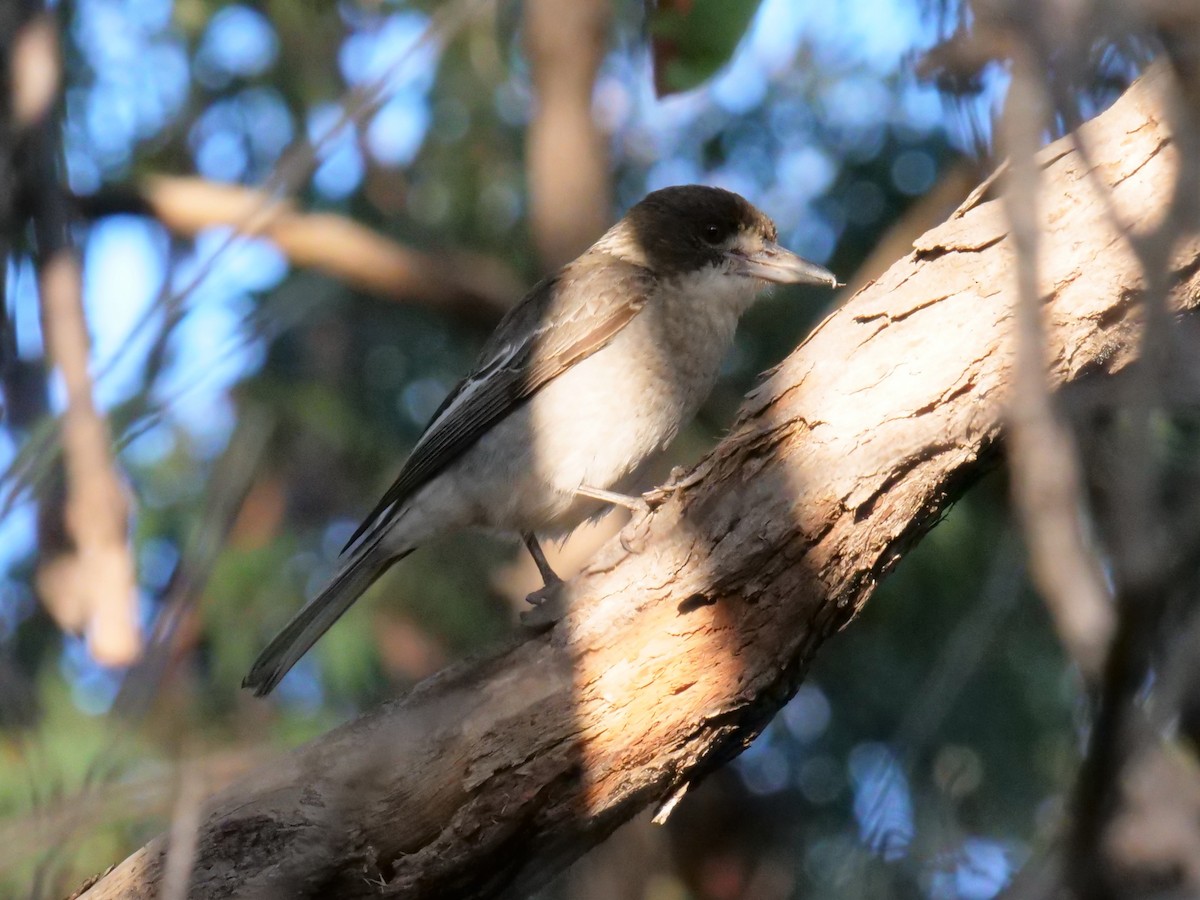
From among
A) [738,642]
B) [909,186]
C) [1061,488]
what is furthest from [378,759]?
[909,186]

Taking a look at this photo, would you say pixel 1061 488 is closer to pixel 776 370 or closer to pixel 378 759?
pixel 776 370

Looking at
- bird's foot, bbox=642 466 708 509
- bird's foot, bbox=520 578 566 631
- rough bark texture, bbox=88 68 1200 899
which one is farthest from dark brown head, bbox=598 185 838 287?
bird's foot, bbox=520 578 566 631

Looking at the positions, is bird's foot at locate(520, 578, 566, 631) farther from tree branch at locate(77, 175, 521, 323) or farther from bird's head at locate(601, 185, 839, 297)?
tree branch at locate(77, 175, 521, 323)

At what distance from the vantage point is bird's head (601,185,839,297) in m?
4.43

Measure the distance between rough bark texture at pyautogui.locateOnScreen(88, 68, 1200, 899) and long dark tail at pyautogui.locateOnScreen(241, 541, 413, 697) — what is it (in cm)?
92

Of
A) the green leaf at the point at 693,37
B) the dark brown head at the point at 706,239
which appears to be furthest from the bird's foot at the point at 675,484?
the dark brown head at the point at 706,239

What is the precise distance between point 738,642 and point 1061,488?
152 centimetres

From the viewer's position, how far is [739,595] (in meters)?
2.78

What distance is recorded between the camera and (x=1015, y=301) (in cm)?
270

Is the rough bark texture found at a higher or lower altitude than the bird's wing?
lower

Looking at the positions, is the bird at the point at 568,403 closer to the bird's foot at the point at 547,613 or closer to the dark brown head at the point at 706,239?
the dark brown head at the point at 706,239

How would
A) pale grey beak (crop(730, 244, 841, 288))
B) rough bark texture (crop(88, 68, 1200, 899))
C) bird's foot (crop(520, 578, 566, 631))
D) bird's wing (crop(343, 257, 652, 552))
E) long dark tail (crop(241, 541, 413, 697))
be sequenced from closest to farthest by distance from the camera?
rough bark texture (crop(88, 68, 1200, 899)) < bird's foot (crop(520, 578, 566, 631)) < long dark tail (crop(241, 541, 413, 697)) < bird's wing (crop(343, 257, 652, 552)) < pale grey beak (crop(730, 244, 841, 288))

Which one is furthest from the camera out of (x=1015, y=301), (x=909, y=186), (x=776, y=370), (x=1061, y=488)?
(x=909, y=186)

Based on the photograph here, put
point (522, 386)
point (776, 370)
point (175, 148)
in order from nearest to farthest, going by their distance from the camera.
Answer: point (776, 370)
point (522, 386)
point (175, 148)
